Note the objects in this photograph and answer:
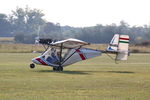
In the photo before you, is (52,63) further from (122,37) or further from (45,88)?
(45,88)

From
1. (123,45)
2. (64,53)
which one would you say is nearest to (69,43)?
(64,53)

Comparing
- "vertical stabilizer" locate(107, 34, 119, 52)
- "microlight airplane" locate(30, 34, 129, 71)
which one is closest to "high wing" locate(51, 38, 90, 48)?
"microlight airplane" locate(30, 34, 129, 71)

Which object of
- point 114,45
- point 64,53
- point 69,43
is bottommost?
point 64,53

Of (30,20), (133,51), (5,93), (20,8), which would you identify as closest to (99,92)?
(5,93)

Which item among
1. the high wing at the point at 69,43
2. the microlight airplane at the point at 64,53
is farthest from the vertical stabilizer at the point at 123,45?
the high wing at the point at 69,43

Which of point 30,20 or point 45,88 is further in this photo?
point 30,20

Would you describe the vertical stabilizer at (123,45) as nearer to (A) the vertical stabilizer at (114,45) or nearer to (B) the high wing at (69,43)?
A: (A) the vertical stabilizer at (114,45)

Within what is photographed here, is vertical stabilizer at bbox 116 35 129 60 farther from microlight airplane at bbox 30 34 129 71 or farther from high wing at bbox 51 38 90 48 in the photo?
high wing at bbox 51 38 90 48

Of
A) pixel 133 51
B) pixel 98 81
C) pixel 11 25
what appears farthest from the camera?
pixel 11 25

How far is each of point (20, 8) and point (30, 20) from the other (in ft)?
51.8

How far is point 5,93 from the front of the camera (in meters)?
17.9

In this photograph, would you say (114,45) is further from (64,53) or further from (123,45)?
(64,53)

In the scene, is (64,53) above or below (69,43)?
below

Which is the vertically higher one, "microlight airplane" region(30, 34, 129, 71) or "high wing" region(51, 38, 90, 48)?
"high wing" region(51, 38, 90, 48)
